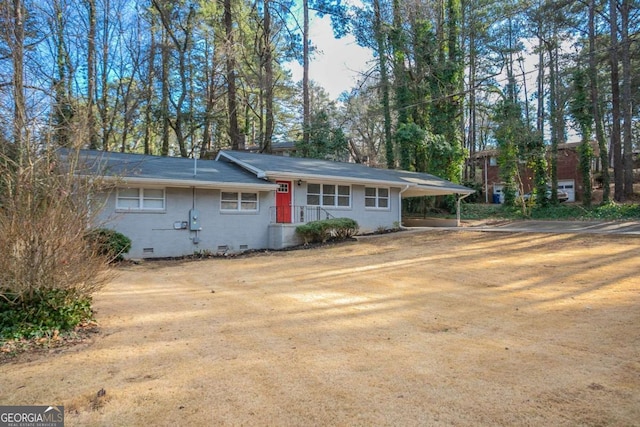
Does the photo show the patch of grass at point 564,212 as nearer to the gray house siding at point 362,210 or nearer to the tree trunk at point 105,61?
the gray house siding at point 362,210

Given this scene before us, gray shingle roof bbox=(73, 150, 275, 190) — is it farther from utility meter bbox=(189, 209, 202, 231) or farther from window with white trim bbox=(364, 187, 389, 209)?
window with white trim bbox=(364, 187, 389, 209)

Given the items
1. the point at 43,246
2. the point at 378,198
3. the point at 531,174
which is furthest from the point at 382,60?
the point at 43,246

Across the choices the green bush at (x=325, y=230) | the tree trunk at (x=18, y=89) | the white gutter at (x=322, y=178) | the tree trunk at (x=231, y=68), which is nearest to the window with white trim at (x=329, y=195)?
the white gutter at (x=322, y=178)

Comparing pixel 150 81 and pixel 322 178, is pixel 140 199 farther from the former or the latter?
pixel 150 81

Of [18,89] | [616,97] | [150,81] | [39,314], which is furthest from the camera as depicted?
[150,81]

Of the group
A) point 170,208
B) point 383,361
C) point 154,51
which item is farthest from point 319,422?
point 154,51

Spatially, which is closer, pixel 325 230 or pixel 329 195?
pixel 325 230

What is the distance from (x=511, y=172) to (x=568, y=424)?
2780cm

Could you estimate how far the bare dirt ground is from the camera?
9.65 feet

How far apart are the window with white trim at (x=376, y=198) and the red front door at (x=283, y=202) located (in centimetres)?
420

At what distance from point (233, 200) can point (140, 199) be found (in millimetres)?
3304

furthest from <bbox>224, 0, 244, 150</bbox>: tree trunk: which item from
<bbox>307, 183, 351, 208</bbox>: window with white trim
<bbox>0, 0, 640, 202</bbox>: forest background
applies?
<bbox>307, 183, 351, 208</bbox>: window with white trim

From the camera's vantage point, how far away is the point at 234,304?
648cm

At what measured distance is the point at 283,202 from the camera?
16.3m
